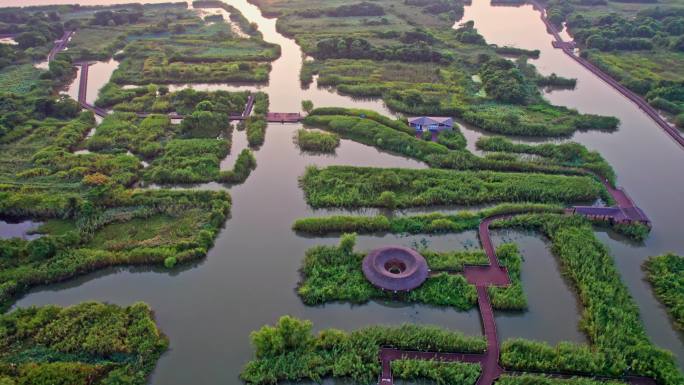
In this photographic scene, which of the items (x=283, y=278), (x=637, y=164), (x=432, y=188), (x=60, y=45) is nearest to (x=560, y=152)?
(x=637, y=164)

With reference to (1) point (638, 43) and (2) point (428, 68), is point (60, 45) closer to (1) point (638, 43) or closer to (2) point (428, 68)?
(2) point (428, 68)

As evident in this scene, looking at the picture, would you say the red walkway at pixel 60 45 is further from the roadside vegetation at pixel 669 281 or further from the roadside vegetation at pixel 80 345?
the roadside vegetation at pixel 669 281

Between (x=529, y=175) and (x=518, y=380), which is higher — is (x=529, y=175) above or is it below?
above

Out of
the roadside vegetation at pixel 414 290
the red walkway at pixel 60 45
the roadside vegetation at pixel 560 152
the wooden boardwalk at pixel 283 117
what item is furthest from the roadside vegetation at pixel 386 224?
the red walkway at pixel 60 45

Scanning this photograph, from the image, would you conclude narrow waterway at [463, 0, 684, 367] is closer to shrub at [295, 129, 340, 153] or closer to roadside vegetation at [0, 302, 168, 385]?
shrub at [295, 129, 340, 153]

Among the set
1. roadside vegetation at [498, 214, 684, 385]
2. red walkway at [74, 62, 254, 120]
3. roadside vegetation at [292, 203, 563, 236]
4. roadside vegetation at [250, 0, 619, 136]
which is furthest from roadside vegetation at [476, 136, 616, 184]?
red walkway at [74, 62, 254, 120]

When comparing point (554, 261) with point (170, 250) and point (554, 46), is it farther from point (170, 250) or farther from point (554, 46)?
point (554, 46)

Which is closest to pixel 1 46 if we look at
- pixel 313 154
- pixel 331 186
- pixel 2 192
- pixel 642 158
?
pixel 2 192
